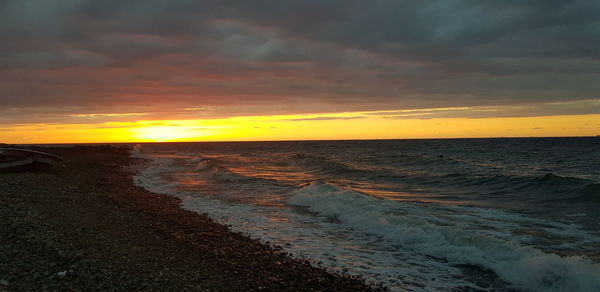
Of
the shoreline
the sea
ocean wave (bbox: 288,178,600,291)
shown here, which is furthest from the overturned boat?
ocean wave (bbox: 288,178,600,291)

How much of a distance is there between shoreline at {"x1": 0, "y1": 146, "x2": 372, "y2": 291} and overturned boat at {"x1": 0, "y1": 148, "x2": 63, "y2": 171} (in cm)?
1161

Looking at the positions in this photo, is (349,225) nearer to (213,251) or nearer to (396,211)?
(396,211)

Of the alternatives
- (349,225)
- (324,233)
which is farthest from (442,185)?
(324,233)

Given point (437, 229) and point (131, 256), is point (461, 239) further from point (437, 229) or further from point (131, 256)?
point (131, 256)

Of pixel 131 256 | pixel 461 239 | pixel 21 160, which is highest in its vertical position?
pixel 21 160

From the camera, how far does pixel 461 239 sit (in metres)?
11.3

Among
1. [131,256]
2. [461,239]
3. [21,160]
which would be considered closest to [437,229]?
[461,239]

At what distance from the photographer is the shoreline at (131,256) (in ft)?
21.6

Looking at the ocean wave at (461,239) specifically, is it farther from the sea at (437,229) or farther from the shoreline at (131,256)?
the shoreline at (131,256)

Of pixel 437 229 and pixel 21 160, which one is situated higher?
pixel 21 160

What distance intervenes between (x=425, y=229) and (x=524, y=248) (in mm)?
3096

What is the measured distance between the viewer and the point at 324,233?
13.1 m

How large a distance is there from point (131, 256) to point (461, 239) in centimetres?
924

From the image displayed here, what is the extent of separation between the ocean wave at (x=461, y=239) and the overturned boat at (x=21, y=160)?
1728 centimetres
